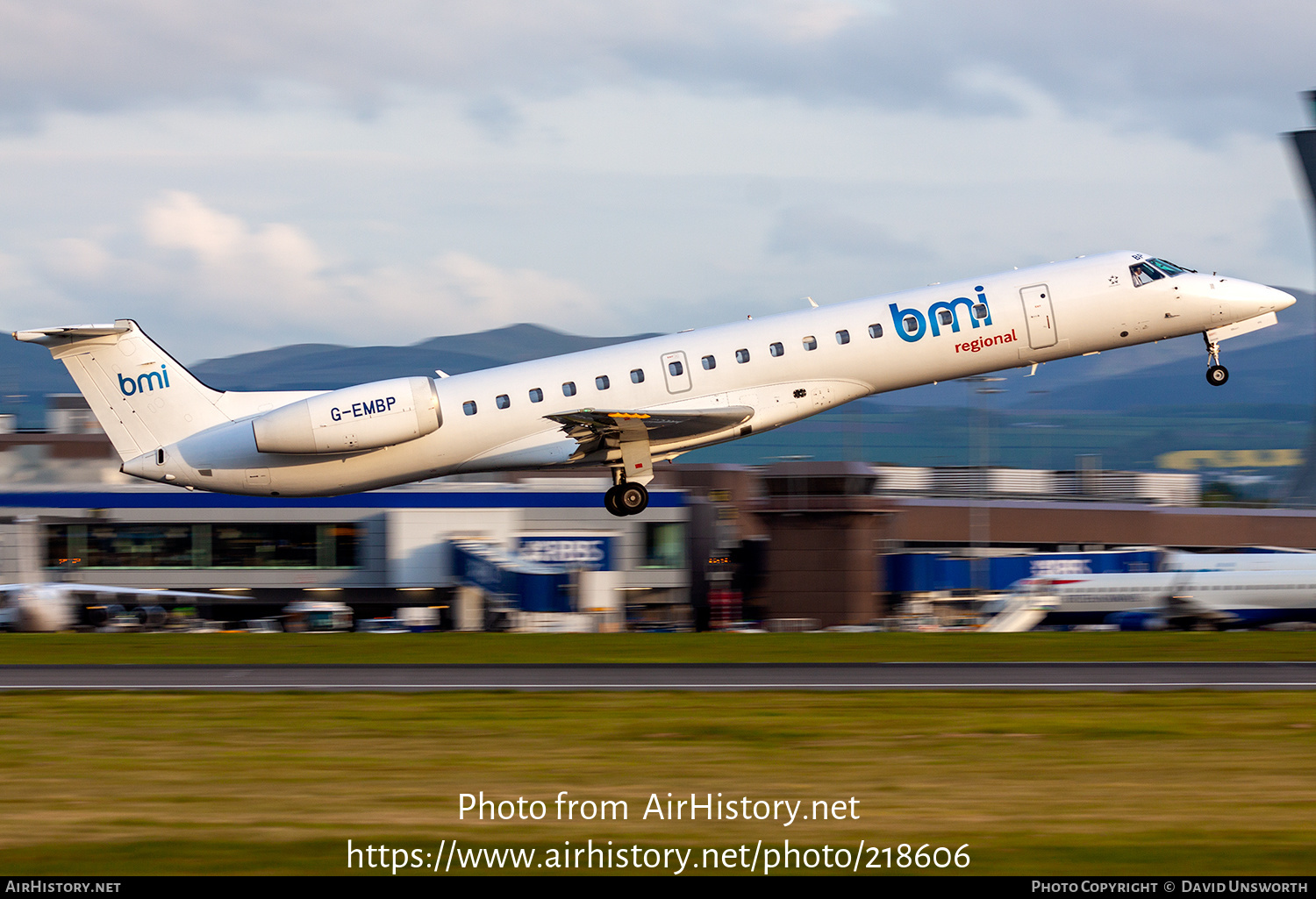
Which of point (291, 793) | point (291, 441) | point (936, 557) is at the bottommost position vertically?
point (936, 557)

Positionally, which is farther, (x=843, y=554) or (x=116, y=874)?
(x=843, y=554)

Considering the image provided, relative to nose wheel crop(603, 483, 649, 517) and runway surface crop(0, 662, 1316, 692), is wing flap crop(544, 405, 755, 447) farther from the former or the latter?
runway surface crop(0, 662, 1316, 692)

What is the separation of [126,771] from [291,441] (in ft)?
38.9

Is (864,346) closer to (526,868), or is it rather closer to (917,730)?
(917,730)

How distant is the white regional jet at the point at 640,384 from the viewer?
25750 millimetres

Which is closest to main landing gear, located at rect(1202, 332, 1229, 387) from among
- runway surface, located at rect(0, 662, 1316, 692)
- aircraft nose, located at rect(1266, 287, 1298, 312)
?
aircraft nose, located at rect(1266, 287, 1298, 312)

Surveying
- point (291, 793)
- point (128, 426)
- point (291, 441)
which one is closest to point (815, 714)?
point (291, 793)

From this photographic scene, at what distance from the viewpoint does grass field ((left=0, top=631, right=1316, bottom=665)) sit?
25922mm

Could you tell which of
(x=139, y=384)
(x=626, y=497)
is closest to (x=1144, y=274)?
(x=626, y=497)

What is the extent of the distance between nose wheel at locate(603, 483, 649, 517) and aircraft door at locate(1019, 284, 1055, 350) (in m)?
8.15

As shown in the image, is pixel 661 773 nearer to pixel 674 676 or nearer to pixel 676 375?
pixel 674 676

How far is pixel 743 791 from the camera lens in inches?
512

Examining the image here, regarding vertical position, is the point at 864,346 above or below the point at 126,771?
above
